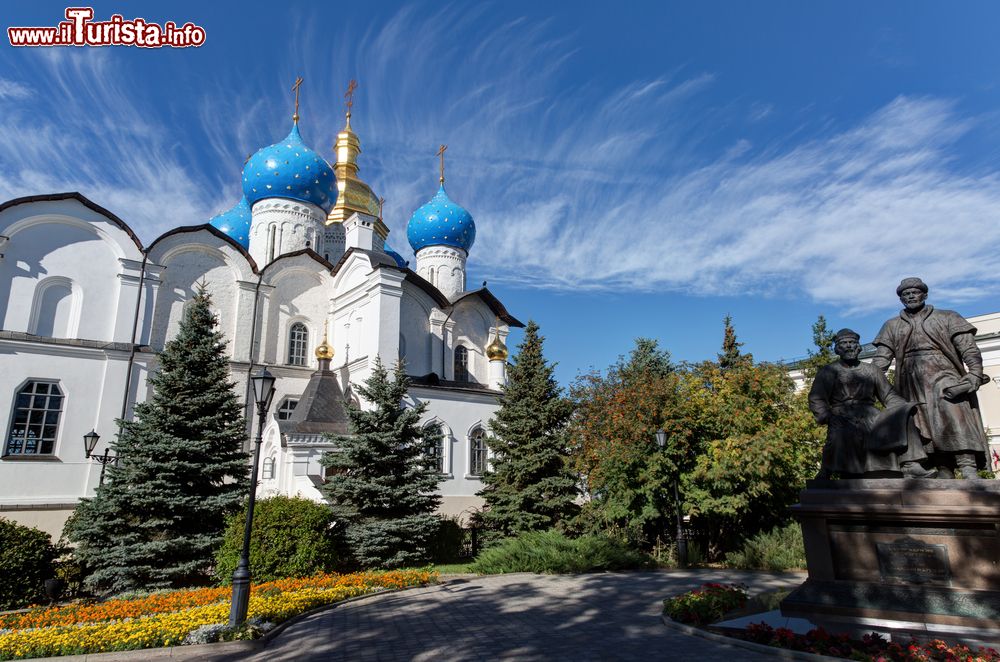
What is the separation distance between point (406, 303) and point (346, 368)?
4.05m

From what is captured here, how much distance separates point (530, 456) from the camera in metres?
17.6

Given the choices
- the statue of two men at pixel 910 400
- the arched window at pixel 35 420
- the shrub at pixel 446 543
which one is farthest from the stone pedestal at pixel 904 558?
the arched window at pixel 35 420

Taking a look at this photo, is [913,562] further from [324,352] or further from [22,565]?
[324,352]

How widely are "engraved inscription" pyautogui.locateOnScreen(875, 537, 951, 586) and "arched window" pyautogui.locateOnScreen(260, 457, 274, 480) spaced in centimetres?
1825

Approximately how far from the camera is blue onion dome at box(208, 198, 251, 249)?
3266 centimetres

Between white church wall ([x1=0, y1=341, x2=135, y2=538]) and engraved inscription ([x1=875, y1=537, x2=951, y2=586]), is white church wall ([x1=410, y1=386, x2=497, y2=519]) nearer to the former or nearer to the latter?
white church wall ([x1=0, y1=341, x2=135, y2=538])

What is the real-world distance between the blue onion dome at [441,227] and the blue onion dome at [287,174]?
570 cm

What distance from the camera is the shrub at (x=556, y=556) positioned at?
40.3ft

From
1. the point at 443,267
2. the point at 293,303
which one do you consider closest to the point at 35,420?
the point at 293,303

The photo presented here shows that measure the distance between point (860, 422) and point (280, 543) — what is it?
10343mm

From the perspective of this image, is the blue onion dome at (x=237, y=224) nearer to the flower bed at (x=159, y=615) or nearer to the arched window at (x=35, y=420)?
the arched window at (x=35, y=420)

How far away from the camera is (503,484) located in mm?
17922

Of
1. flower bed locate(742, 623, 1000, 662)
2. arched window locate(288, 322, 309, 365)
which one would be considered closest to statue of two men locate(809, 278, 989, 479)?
flower bed locate(742, 623, 1000, 662)

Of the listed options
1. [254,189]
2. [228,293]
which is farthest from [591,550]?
[254,189]
